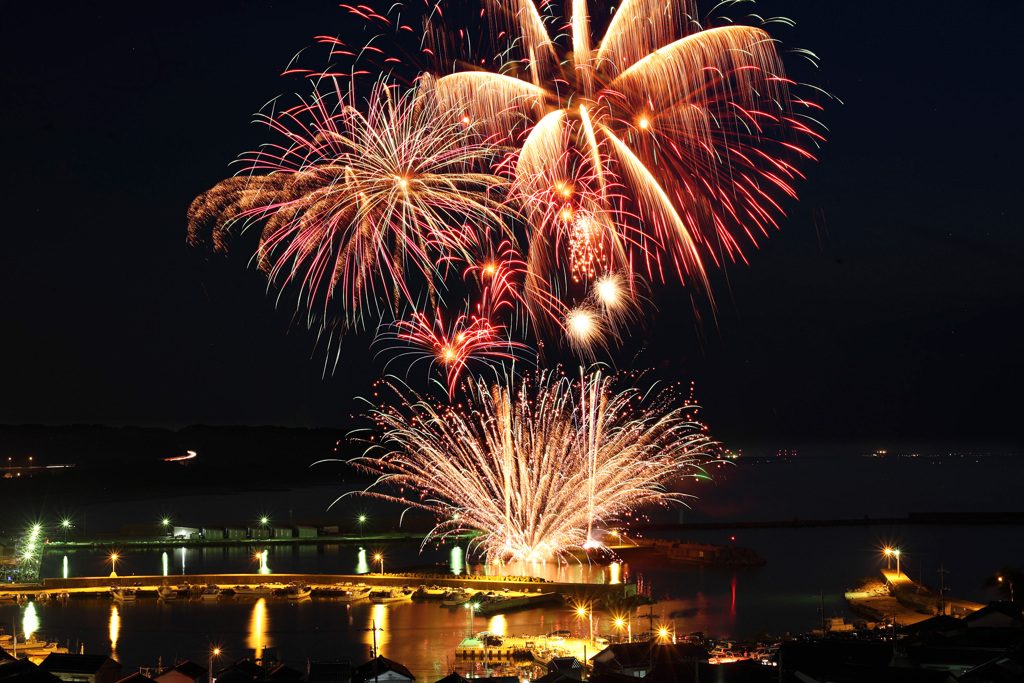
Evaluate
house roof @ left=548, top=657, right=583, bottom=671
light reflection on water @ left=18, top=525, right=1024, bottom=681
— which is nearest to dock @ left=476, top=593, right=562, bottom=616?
light reflection on water @ left=18, top=525, right=1024, bottom=681

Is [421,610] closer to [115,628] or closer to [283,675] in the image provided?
[115,628]

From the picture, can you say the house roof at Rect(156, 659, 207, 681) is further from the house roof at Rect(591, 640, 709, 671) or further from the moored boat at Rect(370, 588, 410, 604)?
the moored boat at Rect(370, 588, 410, 604)

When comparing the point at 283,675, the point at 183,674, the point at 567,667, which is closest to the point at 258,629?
the point at 183,674

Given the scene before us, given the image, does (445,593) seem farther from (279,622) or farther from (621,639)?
(621,639)

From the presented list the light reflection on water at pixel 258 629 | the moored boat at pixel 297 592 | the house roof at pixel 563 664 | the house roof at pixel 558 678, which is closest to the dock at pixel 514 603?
the light reflection on water at pixel 258 629

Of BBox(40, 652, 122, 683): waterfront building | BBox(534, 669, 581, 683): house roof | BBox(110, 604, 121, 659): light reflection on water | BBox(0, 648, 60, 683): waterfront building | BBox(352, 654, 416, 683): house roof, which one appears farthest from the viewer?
BBox(110, 604, 121, 659): light reflection on water

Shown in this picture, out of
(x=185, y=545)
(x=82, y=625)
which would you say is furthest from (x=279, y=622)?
(x=185, y=545)

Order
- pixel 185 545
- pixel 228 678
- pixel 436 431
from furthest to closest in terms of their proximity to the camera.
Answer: pixel 185 545, pixel 436 431, pixel 228 678
